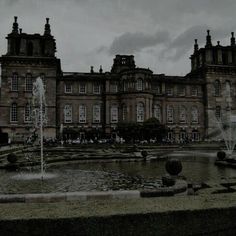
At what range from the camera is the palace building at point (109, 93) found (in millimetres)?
53219

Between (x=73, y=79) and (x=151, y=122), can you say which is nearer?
(x=151, y=122)

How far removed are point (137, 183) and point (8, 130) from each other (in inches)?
1724

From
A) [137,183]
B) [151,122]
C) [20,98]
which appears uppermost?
[20,98]

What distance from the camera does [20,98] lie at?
5341 centimetres

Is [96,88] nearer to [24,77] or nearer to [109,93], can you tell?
[109,93]

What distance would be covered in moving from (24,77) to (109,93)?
41.9 ft

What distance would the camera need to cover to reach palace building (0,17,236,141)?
175 ft

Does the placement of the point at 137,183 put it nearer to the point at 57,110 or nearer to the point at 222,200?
the point at 222,200

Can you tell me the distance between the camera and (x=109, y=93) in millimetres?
56438

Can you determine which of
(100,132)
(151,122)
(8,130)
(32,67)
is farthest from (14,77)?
(151,122)

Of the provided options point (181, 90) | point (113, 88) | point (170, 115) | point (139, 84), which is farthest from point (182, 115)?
point (113, 88)

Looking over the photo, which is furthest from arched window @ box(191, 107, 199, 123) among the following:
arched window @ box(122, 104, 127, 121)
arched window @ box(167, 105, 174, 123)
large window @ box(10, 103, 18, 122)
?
large window @ box(10, 103, 18, 122)

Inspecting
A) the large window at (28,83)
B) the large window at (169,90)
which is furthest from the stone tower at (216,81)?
the large window at (28,83)

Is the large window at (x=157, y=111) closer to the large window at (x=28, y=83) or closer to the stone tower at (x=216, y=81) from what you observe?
the stone tower at (x=216, y=81)
